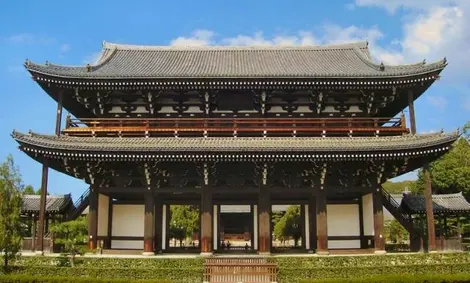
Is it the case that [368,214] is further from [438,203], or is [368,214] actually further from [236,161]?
[236,161]

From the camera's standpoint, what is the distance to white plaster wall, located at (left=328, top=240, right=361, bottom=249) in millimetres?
25609

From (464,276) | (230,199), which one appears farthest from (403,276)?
(230,199)

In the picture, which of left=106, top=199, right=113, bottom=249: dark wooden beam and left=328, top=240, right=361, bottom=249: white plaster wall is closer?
left=328, top=240, right=361, bottom=249: white plaster wall

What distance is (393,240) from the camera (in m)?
48.5

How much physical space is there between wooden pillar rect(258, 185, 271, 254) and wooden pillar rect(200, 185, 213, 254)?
8.81 feet

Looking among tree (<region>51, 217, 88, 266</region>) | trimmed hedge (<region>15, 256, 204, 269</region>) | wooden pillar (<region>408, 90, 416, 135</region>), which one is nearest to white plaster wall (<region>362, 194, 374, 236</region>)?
wooden pillar (<region>408, 90, 416, 135</region>)

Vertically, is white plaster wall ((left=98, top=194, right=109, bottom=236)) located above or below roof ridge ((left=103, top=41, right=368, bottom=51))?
below

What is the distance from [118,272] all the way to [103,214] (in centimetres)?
596

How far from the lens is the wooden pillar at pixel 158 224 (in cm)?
2603

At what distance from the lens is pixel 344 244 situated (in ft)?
84.3

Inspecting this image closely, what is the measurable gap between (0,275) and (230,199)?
482 inches

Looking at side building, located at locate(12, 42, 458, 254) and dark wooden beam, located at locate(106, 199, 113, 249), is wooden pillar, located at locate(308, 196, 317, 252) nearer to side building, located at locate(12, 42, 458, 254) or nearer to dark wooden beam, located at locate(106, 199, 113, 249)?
side building, located at locate(12, 42, 458, 254)

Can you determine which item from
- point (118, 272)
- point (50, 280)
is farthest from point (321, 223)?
point (50, 280)

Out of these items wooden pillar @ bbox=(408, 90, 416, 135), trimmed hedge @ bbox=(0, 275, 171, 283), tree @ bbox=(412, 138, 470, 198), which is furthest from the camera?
tree @ bbox=(412, 138, 470, 198)
